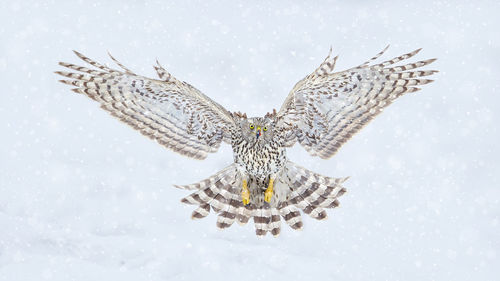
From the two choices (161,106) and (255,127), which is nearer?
(255,127)

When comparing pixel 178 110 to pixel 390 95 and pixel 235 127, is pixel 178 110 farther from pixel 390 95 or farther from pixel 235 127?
pixel 390 95

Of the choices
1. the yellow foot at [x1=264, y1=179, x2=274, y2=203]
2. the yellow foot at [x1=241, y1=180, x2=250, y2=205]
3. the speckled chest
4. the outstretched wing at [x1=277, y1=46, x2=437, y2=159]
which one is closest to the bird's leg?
the yellow foot at [x1=264, y1=179, x2=274, y2=203]

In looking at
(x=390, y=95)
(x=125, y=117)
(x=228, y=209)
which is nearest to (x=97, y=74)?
(x=125, y=117)

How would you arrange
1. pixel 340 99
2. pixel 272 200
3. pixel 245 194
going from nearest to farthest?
pixel 340 99
pixel 245 194
pixel 272 200

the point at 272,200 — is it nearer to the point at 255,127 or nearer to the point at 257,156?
the point at 257,156

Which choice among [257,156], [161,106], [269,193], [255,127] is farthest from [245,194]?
[161,106]

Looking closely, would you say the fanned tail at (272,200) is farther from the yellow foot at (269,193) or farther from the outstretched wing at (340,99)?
the outstretched wing at (340,99)

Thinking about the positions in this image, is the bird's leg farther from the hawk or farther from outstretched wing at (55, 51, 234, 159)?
outstretched wing at (55, 51, 234, 159)
